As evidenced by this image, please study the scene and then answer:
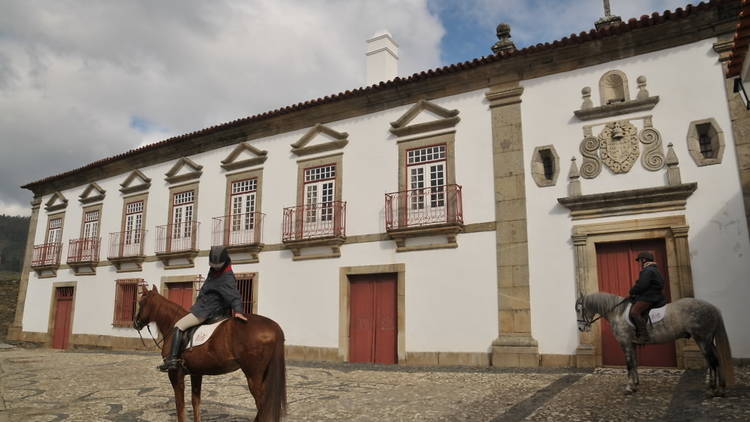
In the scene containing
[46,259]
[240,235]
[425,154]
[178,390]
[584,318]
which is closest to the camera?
[178,390]

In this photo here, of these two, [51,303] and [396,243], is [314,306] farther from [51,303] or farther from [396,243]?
[51,303]

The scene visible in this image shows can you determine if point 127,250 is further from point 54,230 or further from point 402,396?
point 402,396

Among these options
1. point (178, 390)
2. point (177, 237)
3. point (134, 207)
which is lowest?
point (178, 390)

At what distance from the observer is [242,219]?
1324 cm

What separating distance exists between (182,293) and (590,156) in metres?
10.5

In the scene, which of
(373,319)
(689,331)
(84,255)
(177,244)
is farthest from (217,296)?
(84,255)

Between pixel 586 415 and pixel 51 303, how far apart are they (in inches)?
690

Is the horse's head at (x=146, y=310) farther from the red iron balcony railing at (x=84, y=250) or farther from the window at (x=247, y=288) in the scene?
the red iron balcony railing at (x=84, y=250)

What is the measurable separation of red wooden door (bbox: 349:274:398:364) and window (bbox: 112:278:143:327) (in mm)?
7278

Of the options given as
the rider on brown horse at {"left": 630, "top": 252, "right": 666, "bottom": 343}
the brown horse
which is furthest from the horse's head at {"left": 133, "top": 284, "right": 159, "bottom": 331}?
the rider on brown horse at {"left": 630, "top": 252, "right": 666, "bottom": 343}

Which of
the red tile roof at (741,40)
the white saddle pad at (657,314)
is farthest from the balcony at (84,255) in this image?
the red tile roof at (741,40)

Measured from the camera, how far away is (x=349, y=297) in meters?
11.2

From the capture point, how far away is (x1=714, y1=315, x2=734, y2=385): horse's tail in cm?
561

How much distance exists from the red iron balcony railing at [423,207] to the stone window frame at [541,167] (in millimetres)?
1442
